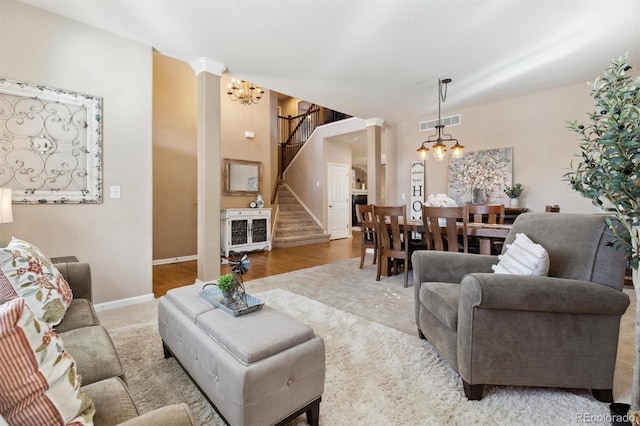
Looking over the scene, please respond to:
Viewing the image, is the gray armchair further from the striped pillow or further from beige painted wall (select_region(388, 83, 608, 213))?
beige painted wall (select_region(388, 83, 608, 213))

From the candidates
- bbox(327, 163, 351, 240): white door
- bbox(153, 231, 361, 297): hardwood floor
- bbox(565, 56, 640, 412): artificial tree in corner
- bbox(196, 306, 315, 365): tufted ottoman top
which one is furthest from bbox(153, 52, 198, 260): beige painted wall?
bbox(565, 56, 640, 412): artificial tree in corner

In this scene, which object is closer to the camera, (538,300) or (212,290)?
(538,300)

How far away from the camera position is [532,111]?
4504 millimetres

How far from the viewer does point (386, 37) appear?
9.73 ft

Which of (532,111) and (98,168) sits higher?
(532,111)

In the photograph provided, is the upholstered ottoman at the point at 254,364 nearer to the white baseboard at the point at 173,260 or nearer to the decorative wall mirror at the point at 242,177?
the white baseboard at the point at 173,260

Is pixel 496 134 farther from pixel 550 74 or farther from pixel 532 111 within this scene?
pixel 550 74

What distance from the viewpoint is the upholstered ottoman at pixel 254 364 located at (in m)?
1.16

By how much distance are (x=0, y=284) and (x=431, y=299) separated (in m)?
2.27

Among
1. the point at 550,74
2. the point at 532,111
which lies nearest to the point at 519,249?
the point at 550,74

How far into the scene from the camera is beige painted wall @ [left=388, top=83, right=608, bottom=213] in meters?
4.16

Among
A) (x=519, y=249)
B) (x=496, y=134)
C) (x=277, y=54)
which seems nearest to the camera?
(x=519, y=249)

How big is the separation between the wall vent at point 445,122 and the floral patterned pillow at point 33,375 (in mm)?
5749

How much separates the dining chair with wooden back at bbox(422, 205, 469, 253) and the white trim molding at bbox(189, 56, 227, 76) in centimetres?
297
